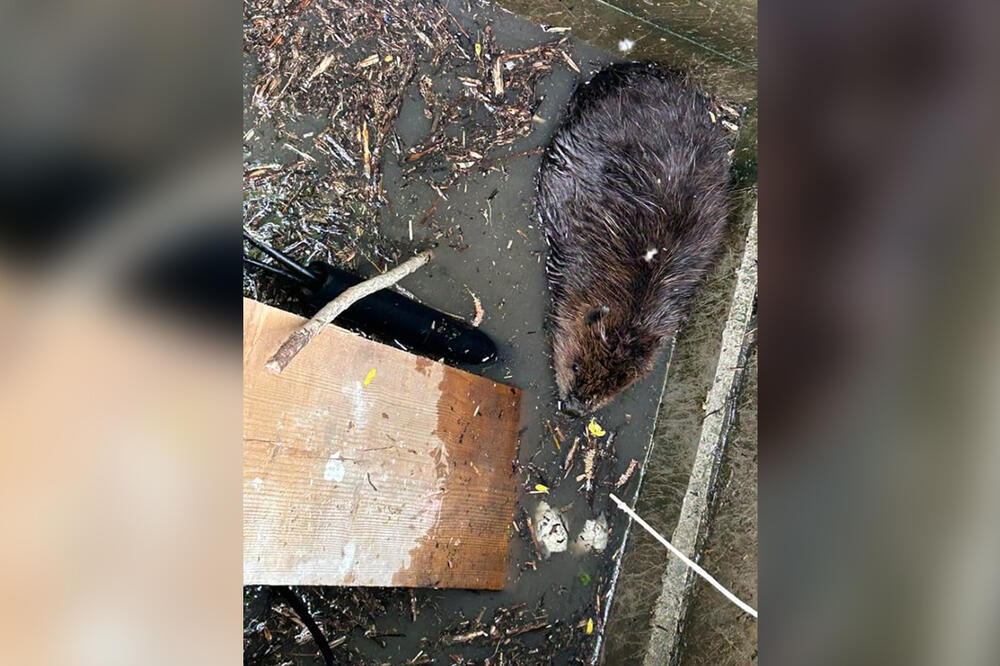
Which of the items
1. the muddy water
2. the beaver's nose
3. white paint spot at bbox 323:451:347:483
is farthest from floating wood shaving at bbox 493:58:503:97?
white paint spot at bbox 323:451:347:483

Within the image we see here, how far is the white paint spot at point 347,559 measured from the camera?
278cm

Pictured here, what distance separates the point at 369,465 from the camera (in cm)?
284

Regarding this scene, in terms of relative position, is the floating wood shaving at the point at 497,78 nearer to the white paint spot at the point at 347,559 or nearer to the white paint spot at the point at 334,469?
the white paint spot at the point at 334,469

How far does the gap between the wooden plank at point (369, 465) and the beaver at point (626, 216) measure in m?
0.51

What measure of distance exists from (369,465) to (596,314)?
1.33m

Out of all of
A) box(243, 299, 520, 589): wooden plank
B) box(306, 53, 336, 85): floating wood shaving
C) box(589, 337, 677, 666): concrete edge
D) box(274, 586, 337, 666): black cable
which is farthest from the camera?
box(589, 337, 677, 666): concrete edge

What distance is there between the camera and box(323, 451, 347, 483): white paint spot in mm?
2695

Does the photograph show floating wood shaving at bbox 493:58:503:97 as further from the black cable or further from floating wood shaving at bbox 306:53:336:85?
the black cable

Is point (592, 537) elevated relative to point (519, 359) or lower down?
lower down
